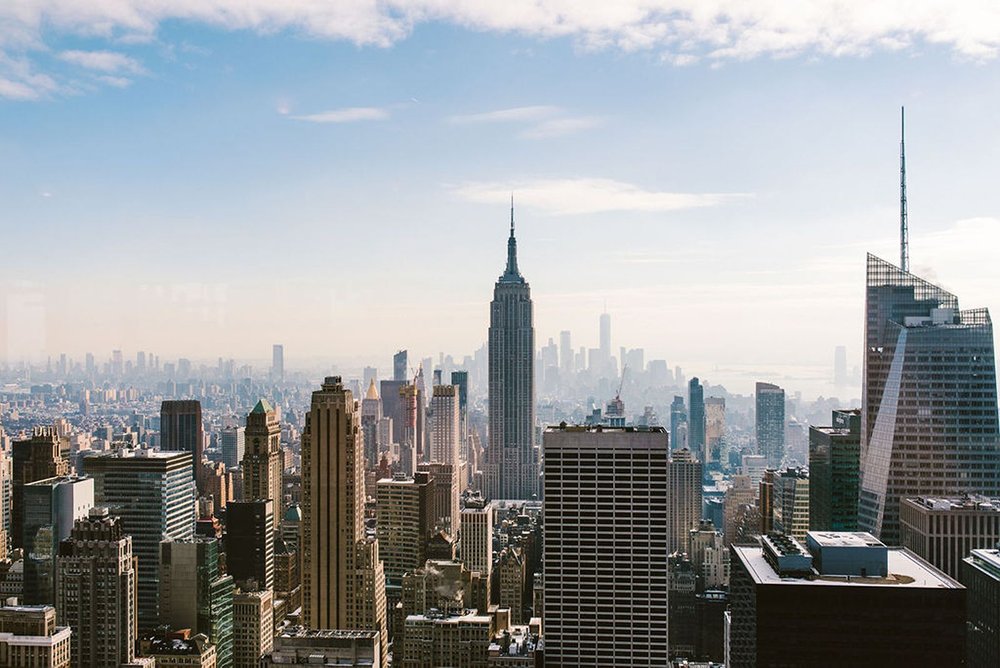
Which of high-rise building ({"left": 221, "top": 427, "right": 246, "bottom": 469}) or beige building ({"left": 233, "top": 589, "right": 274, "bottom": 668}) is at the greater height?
high-rise building ({"left": 221, "top": 427, "right": 246, "bottom": 469})

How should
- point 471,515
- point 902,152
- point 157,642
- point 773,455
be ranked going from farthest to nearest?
point 773,455, point 471,515, point 157,642, point 902,152

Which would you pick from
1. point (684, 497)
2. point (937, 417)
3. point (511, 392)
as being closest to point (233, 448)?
point (684, 497)

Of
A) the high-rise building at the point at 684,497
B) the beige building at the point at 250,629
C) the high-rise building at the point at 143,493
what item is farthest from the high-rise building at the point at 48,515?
the high-rise building at the point at 684,497

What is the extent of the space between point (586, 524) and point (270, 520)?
23.5ft

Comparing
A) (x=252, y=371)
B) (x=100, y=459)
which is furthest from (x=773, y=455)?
(x=100, y=459)

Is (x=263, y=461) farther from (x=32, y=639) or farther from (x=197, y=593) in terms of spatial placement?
(x=32, y=639)

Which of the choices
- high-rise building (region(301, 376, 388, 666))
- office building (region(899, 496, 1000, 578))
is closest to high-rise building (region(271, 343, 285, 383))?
high-rise building (region(301, 376, 388, 666))

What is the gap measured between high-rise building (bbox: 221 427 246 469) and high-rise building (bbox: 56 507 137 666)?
750 centimetres

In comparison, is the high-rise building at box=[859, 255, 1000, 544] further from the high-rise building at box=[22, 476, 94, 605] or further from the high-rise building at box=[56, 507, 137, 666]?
the high-rise building at box=[22, 476, 94, 605]

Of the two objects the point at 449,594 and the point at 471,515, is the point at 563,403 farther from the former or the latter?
the point at 449,594

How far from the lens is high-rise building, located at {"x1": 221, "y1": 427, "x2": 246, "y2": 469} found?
20031 millimetres

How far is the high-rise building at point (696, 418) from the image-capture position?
19.9 meters

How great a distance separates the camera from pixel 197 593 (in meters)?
13.8

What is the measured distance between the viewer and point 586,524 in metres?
12.5
